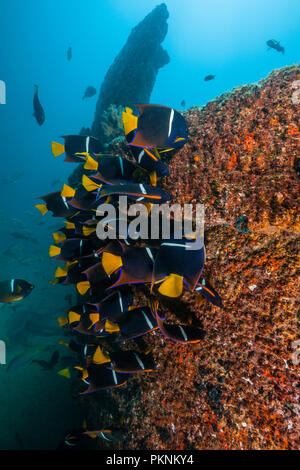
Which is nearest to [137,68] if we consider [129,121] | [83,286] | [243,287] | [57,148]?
[57,148]

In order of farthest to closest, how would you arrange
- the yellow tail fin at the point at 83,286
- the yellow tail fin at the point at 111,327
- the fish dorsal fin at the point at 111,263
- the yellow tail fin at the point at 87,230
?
the yellow tail fin at the point at 87,230 → the yellow tail fin at the point at 83,286 → the yellow tail fin at the point at 111,327 → the fish dorsal fin at the point at 111,263

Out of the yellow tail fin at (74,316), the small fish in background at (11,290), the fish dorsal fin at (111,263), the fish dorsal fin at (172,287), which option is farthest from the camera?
the small fish in background at (11,290)

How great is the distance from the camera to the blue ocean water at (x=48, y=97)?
17.2ft

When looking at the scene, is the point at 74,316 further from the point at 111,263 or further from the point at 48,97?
the point at 48,97

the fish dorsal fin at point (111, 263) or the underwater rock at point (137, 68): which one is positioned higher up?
the underwater rock at point (137, 68)

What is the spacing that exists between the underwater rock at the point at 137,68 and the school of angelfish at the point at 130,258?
24.3 ft

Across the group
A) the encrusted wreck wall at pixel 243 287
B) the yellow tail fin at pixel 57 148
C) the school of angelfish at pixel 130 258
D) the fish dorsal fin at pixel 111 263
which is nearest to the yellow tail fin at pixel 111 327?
the school of angelfish at pixel 130 258

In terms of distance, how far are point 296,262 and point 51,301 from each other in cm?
1029

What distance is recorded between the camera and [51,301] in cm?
964

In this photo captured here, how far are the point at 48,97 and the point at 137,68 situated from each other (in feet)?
388

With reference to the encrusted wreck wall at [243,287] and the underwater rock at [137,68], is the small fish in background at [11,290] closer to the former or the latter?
the encrusted wreck wall at [243,287]

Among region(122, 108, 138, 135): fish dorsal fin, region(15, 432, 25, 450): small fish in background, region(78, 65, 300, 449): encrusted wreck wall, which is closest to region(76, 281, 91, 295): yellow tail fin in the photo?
region(78, 65, 300, 449): encrusted wreck wall

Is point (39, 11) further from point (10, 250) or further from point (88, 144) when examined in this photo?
A: point (88, 144)
